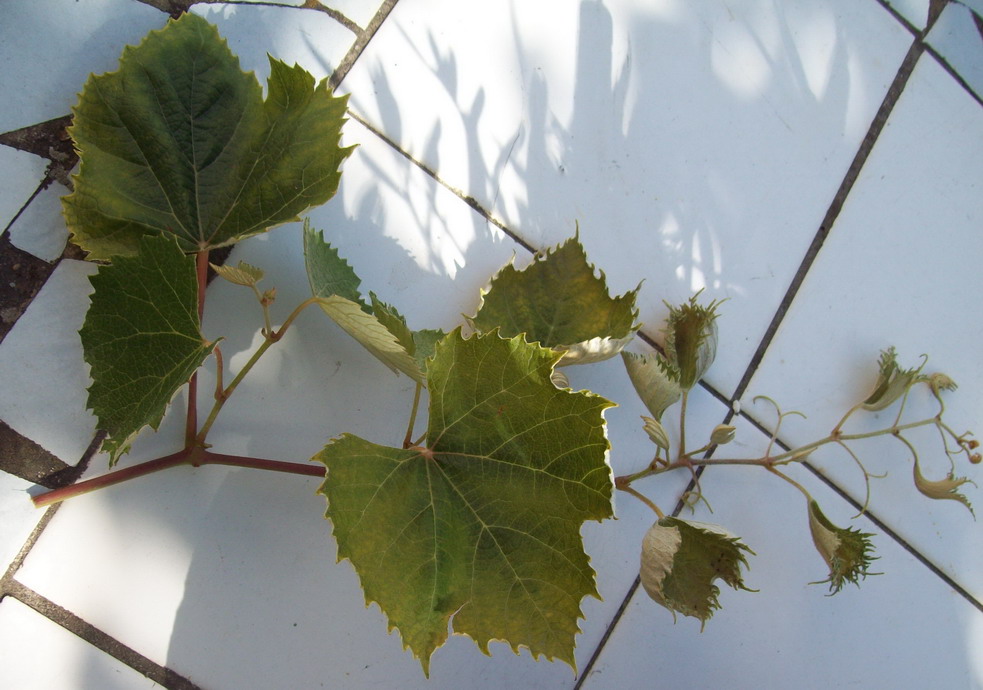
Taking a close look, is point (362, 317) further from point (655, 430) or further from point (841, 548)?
point (841, 548)

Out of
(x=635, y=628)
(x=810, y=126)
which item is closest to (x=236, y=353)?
(x=635, y=628)

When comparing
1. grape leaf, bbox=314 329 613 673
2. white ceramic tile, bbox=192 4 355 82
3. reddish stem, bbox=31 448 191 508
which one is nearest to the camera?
grape leaf, bbox=314 329 613 673

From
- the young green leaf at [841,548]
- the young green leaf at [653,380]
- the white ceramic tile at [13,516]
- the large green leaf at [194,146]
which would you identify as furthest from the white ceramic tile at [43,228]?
A: the young green leaf at [841,548]

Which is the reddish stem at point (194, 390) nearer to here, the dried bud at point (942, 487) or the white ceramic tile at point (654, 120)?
the white ceramic tile at point (654, 120)

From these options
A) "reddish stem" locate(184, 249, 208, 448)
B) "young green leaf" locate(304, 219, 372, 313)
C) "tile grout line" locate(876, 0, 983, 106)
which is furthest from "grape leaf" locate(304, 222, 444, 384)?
"tile grout line" locate(876, 0, 983, 106)

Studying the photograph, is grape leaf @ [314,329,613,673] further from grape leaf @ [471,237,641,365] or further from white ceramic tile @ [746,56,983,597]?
white ceramic tile @ [746,56,983,597]

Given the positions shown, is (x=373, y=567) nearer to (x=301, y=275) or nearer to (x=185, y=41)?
(x=301, y=275)
